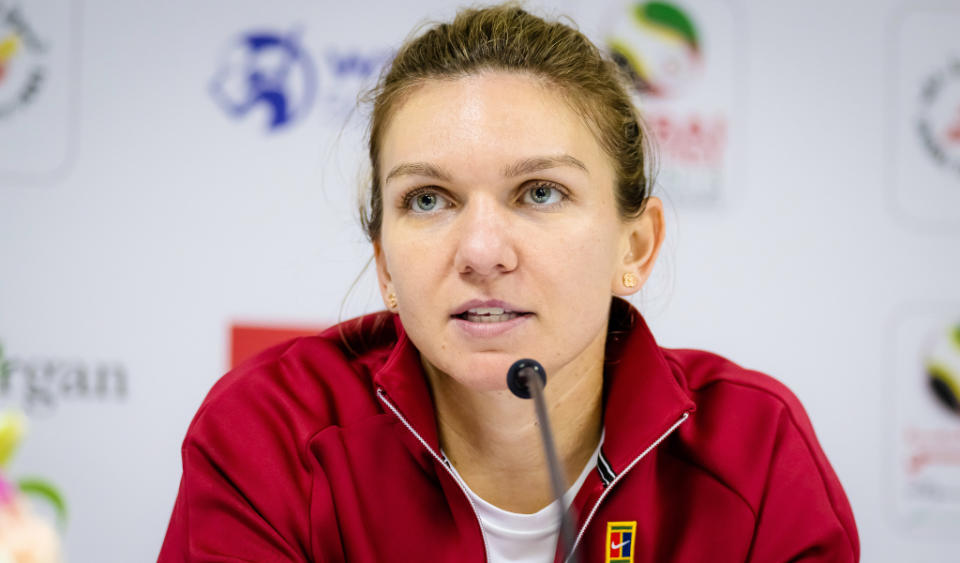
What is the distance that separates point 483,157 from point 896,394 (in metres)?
1.46

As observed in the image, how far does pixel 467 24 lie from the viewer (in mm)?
1078

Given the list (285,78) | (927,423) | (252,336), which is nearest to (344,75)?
(285,78)

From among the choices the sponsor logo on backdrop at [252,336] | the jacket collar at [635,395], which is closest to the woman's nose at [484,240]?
the jacket collar at [635,395]

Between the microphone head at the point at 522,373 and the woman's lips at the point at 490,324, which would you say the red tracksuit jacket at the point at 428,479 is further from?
the microphone head at the point at 522,373

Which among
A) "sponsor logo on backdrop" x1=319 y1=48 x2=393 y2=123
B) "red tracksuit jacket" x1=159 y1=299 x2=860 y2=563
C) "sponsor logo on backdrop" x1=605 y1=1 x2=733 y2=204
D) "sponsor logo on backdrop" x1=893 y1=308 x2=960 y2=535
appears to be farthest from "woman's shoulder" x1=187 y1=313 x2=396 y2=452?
"sponsor logo on backdrop" x1=893 y1=308 x2=960 y2=535

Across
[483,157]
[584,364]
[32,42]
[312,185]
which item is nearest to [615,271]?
[584,364]

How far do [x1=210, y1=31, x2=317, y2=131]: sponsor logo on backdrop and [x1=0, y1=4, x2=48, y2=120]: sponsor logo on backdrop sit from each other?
38 centimetres

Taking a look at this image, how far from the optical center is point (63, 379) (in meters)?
1.84

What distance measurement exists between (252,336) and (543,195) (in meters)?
1.07

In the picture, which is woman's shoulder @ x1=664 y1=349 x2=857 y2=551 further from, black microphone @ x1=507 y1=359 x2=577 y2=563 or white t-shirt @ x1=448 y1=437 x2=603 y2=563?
black microphone @ x1=507 y1=359 x2=577 y2=563

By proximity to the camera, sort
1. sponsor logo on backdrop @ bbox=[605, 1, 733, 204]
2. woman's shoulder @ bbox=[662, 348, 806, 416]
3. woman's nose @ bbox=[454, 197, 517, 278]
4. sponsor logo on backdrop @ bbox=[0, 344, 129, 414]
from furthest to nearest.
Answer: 1. sponsor logo on backdrop @ bbox=[605, 1, 733, 204]
2. sponsor logo on backdrop @ bbox=[0, 344, 129, 414]
3. woman's shoulder @ bbox=[662, 348, 806, 416]
4. woman's nose @ bbox=[454, 197, 517, 278]

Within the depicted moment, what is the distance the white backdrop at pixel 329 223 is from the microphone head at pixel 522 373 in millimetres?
979

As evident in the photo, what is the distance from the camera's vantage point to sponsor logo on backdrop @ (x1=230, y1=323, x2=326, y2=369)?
1.86 m

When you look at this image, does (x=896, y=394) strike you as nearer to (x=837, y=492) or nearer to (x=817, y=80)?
(x=817, y=80)
